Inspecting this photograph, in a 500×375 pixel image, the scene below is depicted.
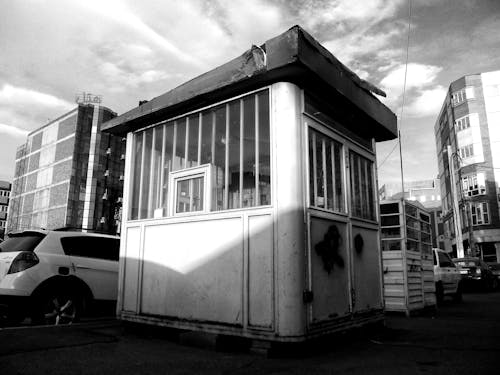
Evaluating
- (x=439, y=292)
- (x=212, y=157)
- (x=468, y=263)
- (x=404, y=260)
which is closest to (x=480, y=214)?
(x=468, y=263)

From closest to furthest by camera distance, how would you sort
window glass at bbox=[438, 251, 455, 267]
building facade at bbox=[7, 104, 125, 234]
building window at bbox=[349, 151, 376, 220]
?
1. building window at bbox=[349, 151, 376, 220]
2. window glass at bbox=[438, 251, 455, 267]
3. building facade at bbox=[7, 104, 125, 234]

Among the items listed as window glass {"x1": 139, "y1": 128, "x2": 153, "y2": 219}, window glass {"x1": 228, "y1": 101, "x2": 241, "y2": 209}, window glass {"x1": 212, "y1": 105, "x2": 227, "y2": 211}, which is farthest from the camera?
window glass {"x1": 139, "y1": 128, "x2": 153, "y2": 219}

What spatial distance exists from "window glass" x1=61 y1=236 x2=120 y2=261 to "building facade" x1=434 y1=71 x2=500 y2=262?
37.5 metres

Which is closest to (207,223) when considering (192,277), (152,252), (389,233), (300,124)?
(192,277)

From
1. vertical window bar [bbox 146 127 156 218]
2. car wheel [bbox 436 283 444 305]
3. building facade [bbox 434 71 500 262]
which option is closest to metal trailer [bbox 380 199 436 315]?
car wheel [bbox 436 283 444 305]

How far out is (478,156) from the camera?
41094mm

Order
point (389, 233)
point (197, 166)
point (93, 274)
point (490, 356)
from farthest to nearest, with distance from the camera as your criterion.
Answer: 1. point (389, 233)
2. point (93, 274)
3. point (197, 166)
4. point (490, 356)

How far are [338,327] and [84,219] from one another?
63.8m

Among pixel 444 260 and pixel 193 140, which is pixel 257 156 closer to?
pixel 193 140

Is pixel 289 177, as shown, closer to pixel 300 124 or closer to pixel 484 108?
pixel 300 124

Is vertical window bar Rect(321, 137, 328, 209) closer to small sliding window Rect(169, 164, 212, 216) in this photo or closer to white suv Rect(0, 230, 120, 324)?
small sliding window Rect(169, 164, 212, 216)

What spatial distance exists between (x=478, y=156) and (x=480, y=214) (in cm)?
594

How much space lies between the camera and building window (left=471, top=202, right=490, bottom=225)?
4016 centimetres

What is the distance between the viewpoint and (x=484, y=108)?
41.2 m
